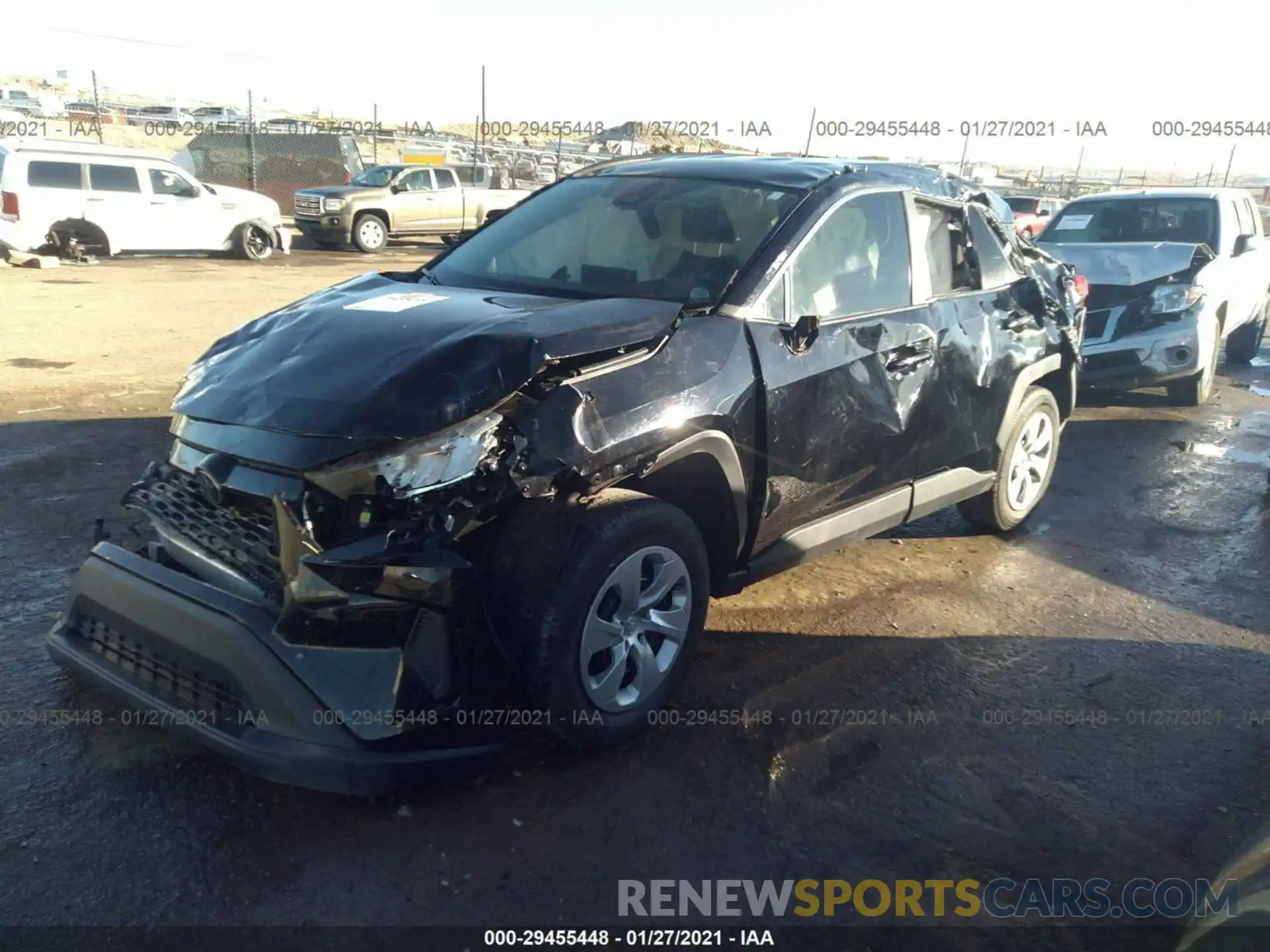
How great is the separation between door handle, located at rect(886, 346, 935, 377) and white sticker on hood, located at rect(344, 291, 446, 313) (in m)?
1.89

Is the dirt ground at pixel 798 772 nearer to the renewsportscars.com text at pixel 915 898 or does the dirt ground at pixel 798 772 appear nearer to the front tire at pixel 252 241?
the renewsportscars.com text at pixel 915 898

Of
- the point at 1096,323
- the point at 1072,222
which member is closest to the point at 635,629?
the point at 1096,323

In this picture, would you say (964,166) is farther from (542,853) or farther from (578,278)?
(542,853)

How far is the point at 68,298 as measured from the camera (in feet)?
39.5

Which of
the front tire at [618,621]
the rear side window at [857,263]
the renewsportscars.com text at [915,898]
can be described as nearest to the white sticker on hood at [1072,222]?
the rear side window at [857,263]

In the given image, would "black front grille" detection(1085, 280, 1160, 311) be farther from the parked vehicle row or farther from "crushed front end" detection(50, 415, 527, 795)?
the parked vehicle row

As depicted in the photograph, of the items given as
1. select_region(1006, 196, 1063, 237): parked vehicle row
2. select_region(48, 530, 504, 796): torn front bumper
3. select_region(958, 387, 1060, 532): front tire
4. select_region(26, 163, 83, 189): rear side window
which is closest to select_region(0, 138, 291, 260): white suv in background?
select_region(26, 163, 83, 189): rear side window

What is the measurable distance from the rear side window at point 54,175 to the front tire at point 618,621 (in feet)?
50.1

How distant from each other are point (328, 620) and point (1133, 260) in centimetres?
837

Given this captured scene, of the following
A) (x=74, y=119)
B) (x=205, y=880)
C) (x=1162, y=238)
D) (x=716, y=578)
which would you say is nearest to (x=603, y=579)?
(x=716, y=578)

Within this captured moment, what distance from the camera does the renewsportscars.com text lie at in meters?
2.71

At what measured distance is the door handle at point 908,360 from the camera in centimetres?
422

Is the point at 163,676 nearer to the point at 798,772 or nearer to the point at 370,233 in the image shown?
the point at 798,772

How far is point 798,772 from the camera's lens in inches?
130
